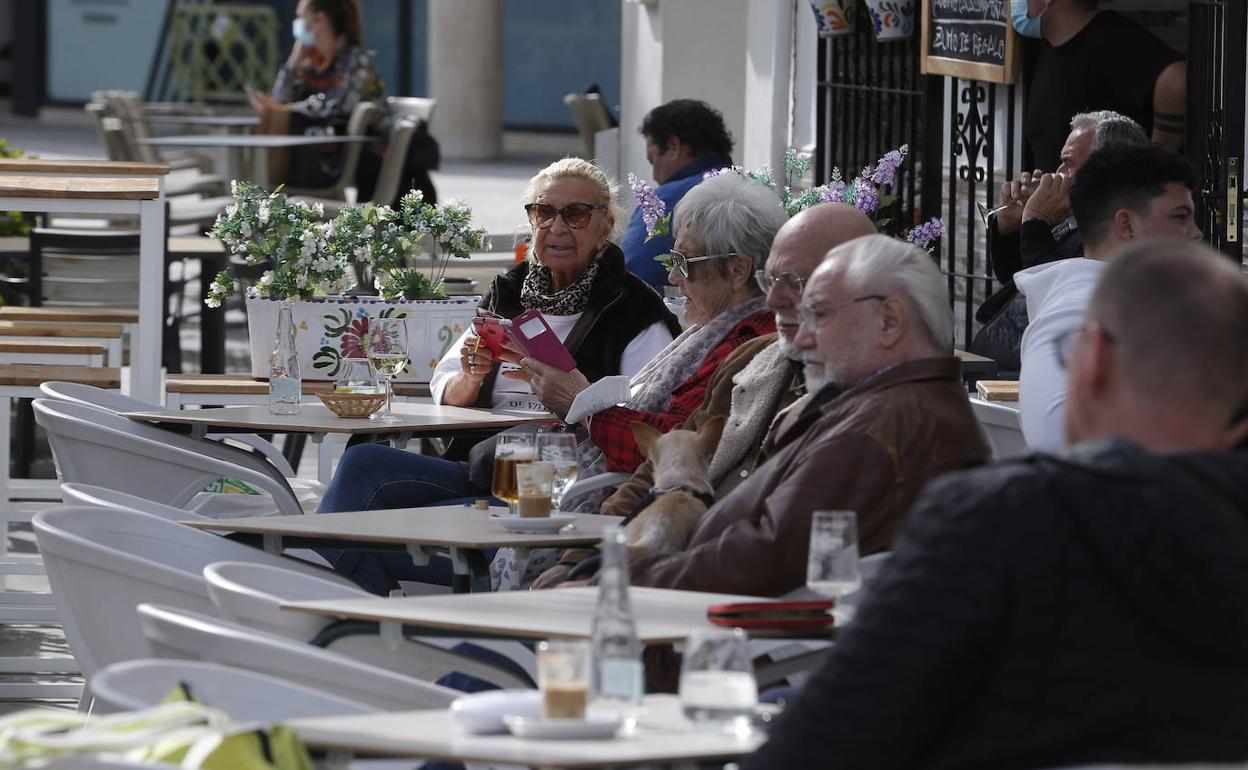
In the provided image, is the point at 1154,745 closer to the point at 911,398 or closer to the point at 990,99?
the point at 911,398

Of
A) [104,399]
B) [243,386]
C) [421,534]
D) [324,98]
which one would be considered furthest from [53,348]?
[324,98]

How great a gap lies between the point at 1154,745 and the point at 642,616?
1152 mm

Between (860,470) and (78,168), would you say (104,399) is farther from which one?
(860,470)

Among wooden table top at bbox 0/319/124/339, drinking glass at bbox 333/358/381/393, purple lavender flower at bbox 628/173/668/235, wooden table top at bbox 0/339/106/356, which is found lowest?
drinking glass at bbox 333/358/381/393

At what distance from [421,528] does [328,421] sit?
5.04 feet

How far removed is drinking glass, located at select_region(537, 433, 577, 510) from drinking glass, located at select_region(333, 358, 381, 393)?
5.20ft

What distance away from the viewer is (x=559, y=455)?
4.22m

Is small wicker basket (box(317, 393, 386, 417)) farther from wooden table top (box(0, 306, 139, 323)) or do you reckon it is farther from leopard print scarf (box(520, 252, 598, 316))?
wooden table top (box(0, 306, 139, 323))

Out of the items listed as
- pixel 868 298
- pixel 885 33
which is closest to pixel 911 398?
pixel 868 298

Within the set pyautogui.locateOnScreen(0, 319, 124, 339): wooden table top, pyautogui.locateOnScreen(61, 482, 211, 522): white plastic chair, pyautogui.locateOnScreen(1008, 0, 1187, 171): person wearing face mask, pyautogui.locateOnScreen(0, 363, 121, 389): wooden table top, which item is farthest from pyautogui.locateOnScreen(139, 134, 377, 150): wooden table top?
pyautogui.locateOnScreen(61, 482, 211, 522): white plastic chair

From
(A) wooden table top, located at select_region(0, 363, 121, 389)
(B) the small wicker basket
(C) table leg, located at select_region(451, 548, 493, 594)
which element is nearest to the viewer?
(C) table leg, located at select_region(451, 548, 493, 594)

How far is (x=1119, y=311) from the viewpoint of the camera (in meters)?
2.37

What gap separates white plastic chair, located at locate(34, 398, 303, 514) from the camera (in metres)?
5.35

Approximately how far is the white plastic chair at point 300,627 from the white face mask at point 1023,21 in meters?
4.54
